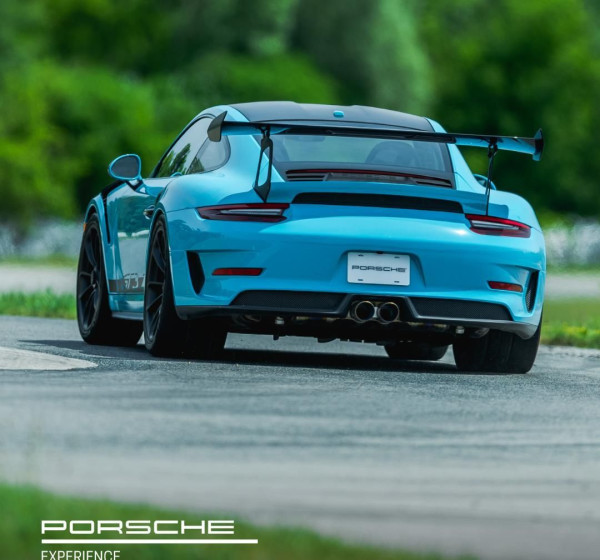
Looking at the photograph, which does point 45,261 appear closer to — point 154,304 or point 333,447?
point 154,304

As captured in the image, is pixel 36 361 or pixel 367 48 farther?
pixel 367 48

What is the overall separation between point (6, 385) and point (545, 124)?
75.5 m

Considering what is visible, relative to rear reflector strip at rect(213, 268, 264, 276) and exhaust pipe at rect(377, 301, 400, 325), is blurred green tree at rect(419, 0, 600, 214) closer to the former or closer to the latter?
exhaust pipe at rect(377, 301, 400, 325)

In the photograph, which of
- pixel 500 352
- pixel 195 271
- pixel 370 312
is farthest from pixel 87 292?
pixel 370 312

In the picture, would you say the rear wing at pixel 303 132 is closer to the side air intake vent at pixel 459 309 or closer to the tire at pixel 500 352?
the side air intake vent at pixel 459 309

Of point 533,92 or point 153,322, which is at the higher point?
point 153,322

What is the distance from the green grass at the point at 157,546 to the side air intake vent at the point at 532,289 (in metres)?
5.21

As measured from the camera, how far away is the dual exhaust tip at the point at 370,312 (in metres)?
9.29

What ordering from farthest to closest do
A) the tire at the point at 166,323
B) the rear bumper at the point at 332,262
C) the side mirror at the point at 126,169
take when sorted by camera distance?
the side mirror at the point at 126,169, the tire at the point at 166,323, the rear bumper at the point at 332,262

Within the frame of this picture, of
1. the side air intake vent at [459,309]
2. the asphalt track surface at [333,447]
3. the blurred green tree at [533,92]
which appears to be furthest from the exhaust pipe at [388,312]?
the blurred green tree at [533,92]

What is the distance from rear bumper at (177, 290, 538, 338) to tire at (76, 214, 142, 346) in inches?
72.4

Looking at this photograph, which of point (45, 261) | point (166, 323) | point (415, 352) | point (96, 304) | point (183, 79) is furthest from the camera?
point (183, 79)

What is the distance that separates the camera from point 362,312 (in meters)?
9.30

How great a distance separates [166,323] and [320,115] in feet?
5.33
